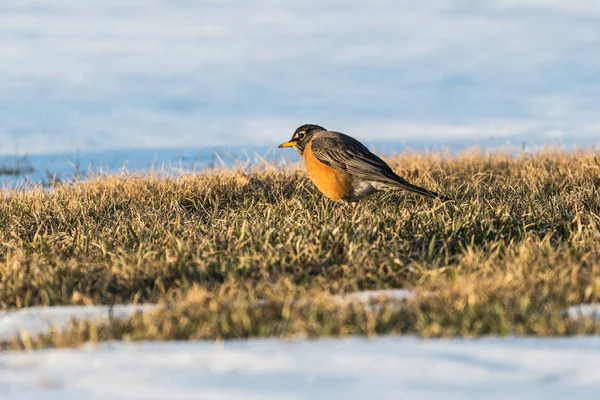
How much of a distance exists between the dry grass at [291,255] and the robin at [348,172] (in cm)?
24

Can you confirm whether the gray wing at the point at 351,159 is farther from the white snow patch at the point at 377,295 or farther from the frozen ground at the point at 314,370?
the frozen ground at the point at 314,370

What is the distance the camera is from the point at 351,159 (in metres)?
8.52

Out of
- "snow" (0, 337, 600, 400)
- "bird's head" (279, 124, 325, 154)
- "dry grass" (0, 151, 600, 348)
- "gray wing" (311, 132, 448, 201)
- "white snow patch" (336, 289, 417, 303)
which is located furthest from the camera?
"bird's head" (279, 124, 325, 154)

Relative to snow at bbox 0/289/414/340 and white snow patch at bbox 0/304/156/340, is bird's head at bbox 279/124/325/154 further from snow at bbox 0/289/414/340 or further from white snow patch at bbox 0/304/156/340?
white snow patch at bbox 0/304/156/340

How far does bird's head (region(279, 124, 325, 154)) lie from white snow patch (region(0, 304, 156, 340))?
426 centimetres

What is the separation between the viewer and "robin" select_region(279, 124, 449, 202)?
834 centimetres

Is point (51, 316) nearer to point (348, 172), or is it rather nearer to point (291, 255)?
point (291, 255)

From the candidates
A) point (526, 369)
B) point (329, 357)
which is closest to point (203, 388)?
point (329, 357)

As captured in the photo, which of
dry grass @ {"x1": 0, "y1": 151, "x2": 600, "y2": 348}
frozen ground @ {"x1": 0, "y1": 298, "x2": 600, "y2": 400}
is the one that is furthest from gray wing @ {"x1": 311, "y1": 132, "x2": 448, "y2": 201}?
frozen ground @ {"x1": 0, "y1": 298, "x2": 600, "y2": 400}

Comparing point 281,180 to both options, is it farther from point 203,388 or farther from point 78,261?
point 203,388

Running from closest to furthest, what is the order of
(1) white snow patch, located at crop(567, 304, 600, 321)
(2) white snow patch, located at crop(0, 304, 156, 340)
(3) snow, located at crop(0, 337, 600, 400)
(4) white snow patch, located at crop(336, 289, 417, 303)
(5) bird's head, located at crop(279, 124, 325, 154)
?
(3) snow, located at crop(0, 337, 600, 400) < (1) white snow patch, located at crop(567, 304, 600, 321) < (2) white snow patch, located at crop(0, 304, 156, 340) < (4) white snow patch, located at crop(336, 289, 417, 303) < (5) bird's head, located at crop(279, 124, 325, 154)

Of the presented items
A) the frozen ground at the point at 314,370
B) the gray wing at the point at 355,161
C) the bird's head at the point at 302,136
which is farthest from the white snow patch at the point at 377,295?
the bird's head at the point at 302,136

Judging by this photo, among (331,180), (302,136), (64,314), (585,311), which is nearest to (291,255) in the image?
(64,314)

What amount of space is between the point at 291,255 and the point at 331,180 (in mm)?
2172
